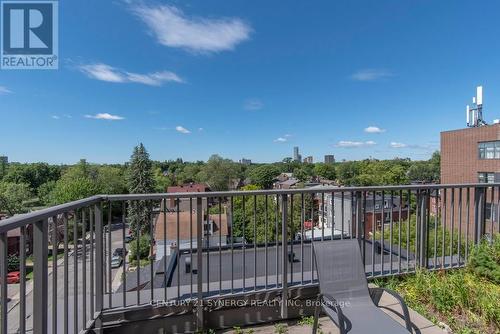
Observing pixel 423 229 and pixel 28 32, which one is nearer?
pixel 423 229

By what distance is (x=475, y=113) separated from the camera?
1961 centimetres

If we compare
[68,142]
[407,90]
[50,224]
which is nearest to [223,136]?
[68,142]

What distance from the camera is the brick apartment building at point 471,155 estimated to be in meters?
19.0

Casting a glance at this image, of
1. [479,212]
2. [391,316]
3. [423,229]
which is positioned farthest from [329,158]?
[391,316]

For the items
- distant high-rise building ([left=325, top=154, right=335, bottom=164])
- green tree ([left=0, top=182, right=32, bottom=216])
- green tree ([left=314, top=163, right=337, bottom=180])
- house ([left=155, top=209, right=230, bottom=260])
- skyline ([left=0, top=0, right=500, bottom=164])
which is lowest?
green tree ([left=0, top=182, right=32, bottom=216])

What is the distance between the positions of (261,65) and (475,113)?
15.9 m

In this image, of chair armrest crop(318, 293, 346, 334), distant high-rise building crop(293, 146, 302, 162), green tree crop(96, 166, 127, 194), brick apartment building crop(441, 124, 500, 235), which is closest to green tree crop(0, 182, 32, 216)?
green tree crop(96, 166, 127, 194)

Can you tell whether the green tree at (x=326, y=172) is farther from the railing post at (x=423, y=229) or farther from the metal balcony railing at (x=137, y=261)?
the railing post at (x=423, y=229)

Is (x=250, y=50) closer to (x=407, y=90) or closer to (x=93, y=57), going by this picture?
(x=93, y=57)

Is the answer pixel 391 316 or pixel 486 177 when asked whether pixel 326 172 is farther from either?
pixel 391 316

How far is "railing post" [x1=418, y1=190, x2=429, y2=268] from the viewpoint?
124 inches

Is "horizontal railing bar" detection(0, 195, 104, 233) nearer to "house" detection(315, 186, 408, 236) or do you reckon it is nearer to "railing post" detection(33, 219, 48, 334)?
"railing post" detection(33, 219, 48, 334)

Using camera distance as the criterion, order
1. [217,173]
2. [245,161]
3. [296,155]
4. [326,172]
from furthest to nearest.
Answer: [296,155] < [245,161] < [326,172] < [217,173]

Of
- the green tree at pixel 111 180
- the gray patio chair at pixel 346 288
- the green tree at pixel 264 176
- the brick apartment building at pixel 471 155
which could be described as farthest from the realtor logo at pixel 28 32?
the green tree at pixel 264 176
